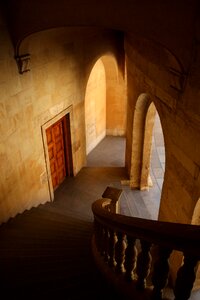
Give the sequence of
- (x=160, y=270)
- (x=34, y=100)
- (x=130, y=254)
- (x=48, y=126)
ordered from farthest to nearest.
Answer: (x=48, y=126), (x=34, y=100), (x=130, y=254), (x=160, y=270)

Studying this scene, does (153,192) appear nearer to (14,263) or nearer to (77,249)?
(77,249)

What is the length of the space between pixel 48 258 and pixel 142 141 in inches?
177

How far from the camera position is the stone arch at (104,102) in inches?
407

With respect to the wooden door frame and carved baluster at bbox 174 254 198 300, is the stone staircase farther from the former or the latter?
carved baluster at bbox 174 254 198 300

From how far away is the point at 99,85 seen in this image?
1082 centimetres

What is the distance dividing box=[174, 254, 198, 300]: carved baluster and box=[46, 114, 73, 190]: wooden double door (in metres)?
5.96

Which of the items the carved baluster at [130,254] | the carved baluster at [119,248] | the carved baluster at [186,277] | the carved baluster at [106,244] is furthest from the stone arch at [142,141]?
the carved baluster at [186,277]

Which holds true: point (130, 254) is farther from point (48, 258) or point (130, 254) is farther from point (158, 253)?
point (48, 258)

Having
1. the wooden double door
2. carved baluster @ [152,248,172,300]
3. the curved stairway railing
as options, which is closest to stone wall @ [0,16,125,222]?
the wooden double door

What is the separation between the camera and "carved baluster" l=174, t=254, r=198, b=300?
1612 millimetres

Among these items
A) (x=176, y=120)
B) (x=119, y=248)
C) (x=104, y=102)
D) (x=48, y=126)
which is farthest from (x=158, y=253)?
(x=104, y=102)

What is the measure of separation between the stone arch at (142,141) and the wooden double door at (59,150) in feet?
6.17

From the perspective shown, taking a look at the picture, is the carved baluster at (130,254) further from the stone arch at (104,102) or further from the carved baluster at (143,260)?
the stone arch at (104,102)

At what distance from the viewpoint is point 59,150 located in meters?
8.02
